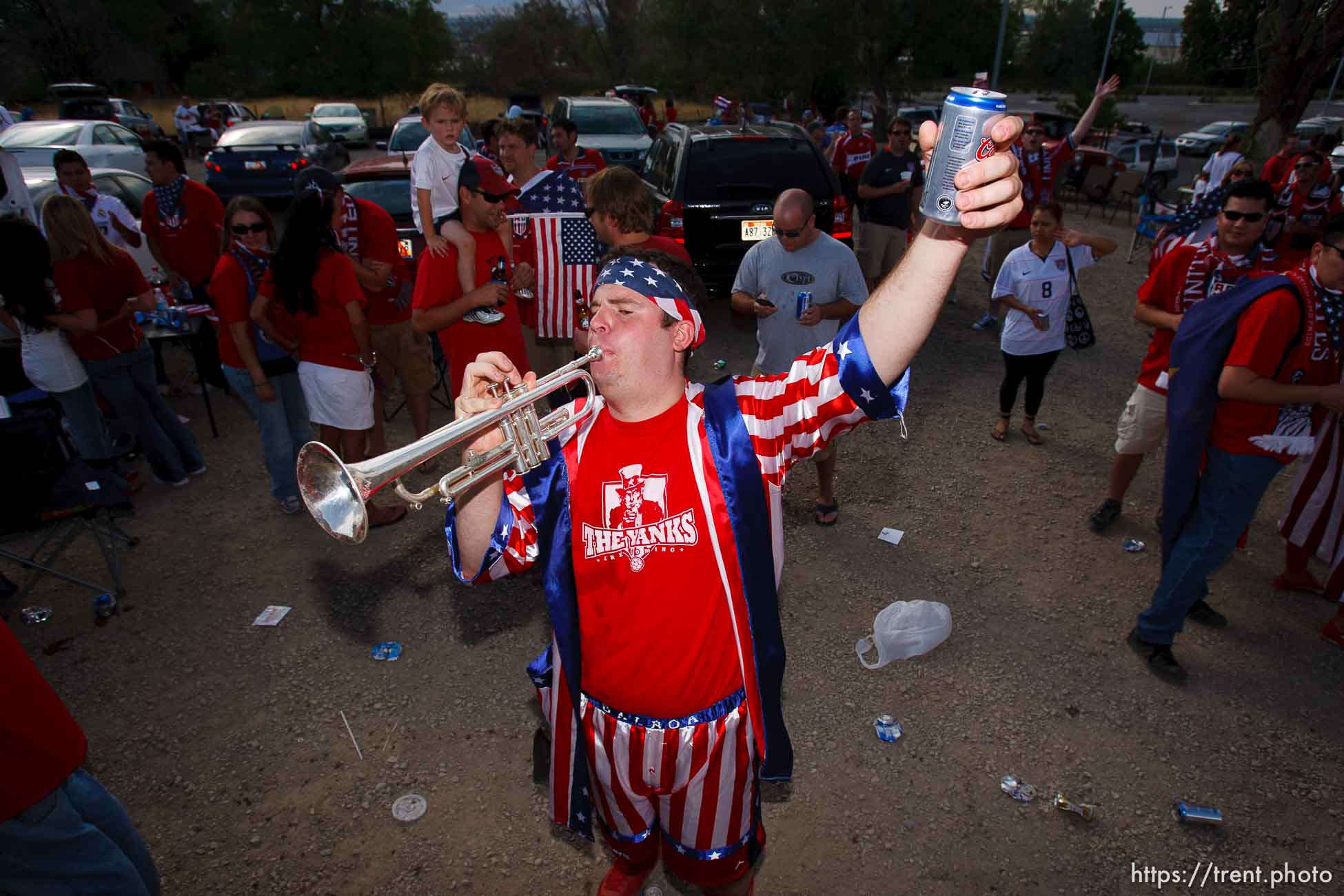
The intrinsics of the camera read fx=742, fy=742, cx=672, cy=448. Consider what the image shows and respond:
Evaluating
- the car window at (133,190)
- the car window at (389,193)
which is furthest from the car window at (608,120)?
the car window at (133,190)

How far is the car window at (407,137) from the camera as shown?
15914 mm

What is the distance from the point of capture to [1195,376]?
3760 millimetres

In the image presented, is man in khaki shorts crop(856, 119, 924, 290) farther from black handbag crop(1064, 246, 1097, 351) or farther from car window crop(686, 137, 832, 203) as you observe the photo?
black handbag crop(1064, 246, 1097, 351)

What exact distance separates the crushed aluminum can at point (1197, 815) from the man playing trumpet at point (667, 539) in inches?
85.2

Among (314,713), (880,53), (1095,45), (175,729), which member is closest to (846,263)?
(314,713)

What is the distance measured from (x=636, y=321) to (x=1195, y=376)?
10.6ft

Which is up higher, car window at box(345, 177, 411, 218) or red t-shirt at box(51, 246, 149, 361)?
car window at box(345, 177, 411, 218)

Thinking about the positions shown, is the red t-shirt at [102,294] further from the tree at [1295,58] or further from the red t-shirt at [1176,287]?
the tree at [1295,58]

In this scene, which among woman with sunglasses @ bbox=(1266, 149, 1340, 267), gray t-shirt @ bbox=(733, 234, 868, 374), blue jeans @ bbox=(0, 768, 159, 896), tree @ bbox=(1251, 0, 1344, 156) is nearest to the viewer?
blue jeans @ bbox=(0, 768, 159, 896)

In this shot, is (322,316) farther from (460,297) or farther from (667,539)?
(667,539)

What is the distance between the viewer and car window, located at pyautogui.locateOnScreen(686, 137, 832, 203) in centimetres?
823

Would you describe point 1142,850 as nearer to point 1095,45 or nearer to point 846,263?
point 846,263

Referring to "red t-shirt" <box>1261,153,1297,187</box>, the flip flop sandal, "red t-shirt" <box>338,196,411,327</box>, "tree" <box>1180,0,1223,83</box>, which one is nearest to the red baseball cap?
"red t-shirt" <box>338,196,411,327</box>

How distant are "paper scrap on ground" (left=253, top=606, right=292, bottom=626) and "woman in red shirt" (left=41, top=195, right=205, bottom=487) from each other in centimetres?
216
